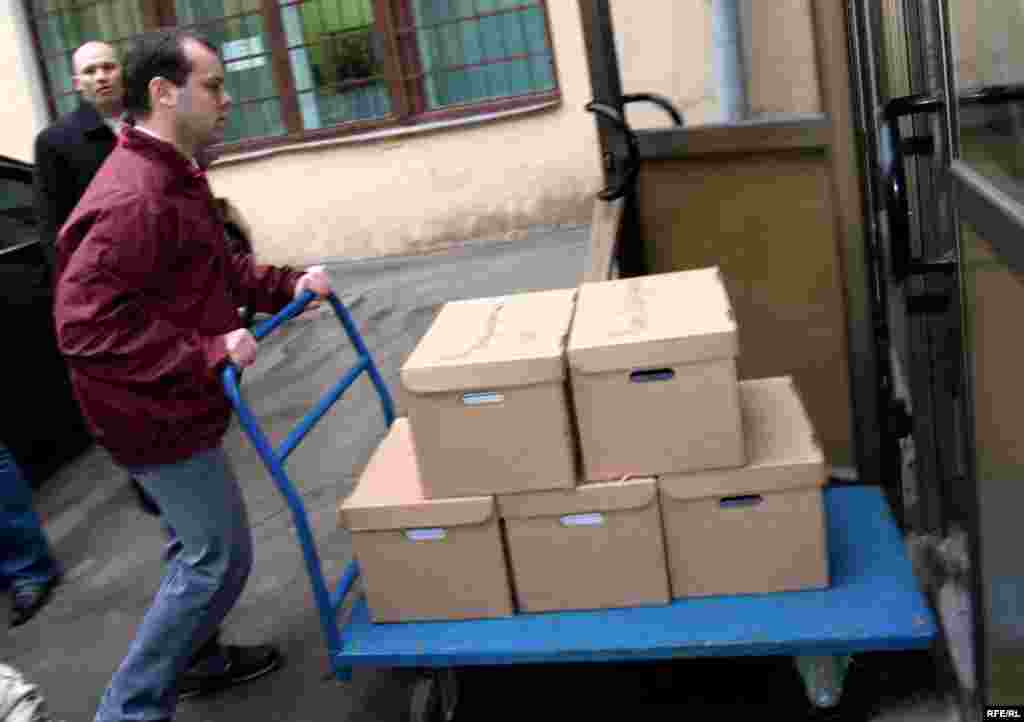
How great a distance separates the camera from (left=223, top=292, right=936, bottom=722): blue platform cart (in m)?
2.56

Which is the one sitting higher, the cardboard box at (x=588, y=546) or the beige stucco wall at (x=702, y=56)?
the beige stucco wall at (x=702, y=56)

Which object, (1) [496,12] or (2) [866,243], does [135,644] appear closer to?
(2) [866,243]

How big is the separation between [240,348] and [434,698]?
3.30 ft

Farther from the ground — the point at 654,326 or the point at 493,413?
the point at 654,326

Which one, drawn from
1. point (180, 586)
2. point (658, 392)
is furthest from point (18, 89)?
point (658, 392)

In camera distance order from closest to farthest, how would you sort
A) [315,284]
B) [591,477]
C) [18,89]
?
1. [591,477]
2. [315,284]
3. [18,89]

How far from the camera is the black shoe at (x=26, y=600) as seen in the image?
4124 mm

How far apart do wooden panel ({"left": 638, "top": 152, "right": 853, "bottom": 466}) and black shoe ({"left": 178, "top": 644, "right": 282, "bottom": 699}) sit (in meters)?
1.75

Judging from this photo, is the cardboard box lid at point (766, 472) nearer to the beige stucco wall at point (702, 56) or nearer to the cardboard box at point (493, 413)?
the cardboard box at point (493, 413)

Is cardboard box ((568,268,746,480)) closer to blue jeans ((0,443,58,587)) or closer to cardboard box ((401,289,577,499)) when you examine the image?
cardboard box ((401,289,577,499))

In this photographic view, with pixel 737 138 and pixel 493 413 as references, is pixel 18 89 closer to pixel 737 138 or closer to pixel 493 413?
pixel 737 138

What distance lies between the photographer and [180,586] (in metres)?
2.91

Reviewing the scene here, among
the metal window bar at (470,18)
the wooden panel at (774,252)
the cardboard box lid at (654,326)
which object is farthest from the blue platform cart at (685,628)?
the metal window bar at (470,18)

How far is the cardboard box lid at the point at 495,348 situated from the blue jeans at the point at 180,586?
59 cm
